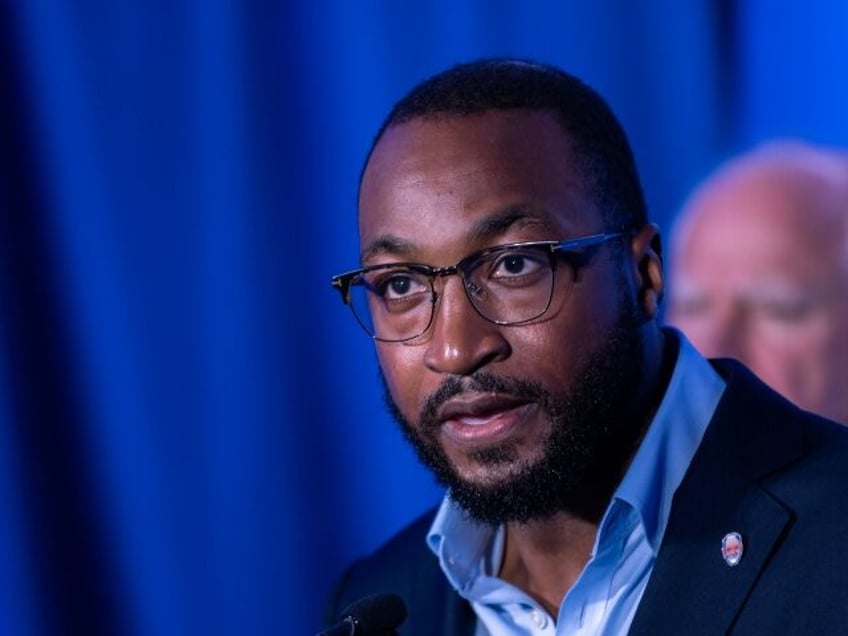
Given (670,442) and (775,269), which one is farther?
(775,269)

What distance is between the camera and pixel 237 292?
267 cm

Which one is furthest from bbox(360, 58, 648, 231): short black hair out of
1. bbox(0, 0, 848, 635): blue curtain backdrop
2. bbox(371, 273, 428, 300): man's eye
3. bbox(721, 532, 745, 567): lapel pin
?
bbox(0, 0, 848, 635): blue curtain backdrop

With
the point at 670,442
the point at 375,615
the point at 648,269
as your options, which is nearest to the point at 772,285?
the point at 648,269

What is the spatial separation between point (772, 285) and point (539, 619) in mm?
1146

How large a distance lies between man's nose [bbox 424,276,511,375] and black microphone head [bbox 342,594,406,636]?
341mm

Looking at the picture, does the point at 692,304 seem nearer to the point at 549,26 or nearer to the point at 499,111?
the point at 549,26

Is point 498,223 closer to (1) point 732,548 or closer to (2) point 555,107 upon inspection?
(2) point 555,107

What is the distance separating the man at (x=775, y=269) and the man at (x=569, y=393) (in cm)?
82

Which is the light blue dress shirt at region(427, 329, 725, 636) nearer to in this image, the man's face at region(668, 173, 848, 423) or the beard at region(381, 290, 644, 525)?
the beard at region(381, 290, 644, 525)

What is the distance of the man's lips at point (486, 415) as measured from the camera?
1663 millimetres

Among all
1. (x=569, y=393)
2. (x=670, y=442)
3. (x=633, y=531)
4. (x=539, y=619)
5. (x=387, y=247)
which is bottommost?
(x=539, y=619)

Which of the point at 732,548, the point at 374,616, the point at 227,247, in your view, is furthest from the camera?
the point at 227,247

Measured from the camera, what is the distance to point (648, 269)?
6.16ft

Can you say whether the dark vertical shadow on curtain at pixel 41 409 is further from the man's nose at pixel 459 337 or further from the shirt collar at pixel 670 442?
the shirt collar at pixel 670 442
